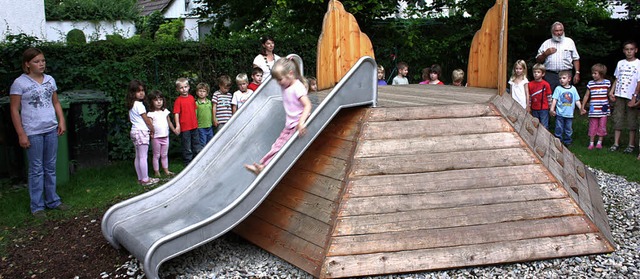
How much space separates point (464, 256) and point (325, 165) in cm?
144

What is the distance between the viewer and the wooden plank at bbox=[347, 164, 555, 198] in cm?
496

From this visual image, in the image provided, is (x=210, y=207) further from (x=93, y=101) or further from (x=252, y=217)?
(x=93, y=101)

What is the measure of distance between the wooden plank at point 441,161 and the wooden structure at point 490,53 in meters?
1.32

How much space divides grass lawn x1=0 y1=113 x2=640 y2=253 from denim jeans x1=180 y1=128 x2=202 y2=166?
0.24 metres

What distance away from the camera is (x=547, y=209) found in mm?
5156

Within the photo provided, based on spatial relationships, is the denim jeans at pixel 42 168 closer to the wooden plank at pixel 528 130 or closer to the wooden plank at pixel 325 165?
the wooden plank at pixel 325 165

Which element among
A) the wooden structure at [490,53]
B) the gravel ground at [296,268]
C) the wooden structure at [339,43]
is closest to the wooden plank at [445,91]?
the wooden structure at [490,53]

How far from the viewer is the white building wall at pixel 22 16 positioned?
16.4 meters

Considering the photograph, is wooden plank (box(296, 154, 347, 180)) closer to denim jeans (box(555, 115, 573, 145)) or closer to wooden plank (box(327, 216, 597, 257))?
wooden plank (box(327, 216, 597, 257))

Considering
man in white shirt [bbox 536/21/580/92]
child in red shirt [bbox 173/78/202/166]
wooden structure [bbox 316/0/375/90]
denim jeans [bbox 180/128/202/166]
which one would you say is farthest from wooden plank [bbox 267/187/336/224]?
man in white shirt [bbox 536/21/580/92]

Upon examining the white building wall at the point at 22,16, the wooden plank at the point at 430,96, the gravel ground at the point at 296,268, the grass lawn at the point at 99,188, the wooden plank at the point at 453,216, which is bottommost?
the gravel ground at the point at 296,268

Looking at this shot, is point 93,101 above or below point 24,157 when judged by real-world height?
above

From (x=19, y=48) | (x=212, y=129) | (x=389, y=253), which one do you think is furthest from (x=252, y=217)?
(x=19, y=48)

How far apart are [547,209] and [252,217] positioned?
9.05ft
